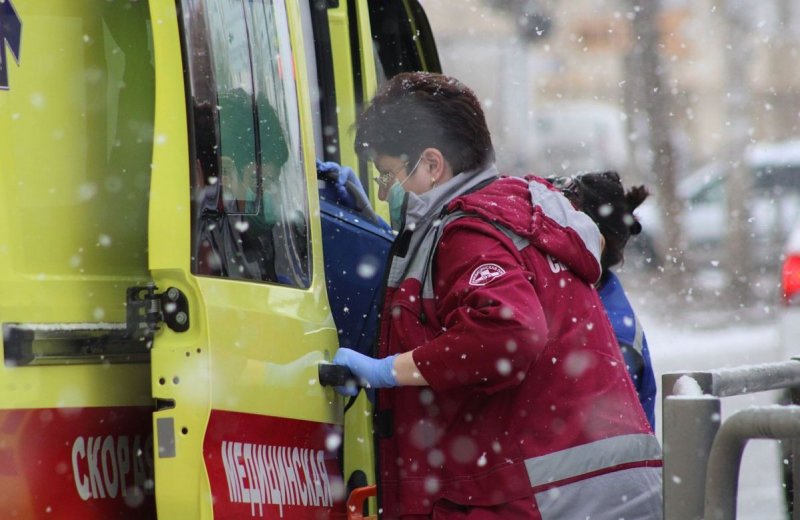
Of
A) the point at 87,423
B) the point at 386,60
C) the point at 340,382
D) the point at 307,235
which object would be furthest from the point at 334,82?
the point at 87,423

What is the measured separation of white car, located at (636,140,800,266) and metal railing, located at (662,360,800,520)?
51.3ft

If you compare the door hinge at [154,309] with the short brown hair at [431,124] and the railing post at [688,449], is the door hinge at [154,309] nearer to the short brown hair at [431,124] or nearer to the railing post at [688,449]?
the short brown hair at [431,124]

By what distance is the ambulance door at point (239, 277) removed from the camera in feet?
9.07

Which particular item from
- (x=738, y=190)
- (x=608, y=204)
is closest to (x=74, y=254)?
(x=608, y=204)

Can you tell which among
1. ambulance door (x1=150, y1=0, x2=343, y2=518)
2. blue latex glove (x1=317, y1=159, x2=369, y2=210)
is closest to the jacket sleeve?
ambulance door (x1=150, y1=0, x2=343, y2=518)

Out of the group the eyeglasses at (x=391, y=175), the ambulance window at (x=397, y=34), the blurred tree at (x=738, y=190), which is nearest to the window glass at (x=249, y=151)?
the eyeglasses at (x=391, y=175)

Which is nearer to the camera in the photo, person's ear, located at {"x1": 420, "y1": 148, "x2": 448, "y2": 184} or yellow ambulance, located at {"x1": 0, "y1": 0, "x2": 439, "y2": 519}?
yellow ambulance, located at {"x1": 0, "y1": 0, "x2": 439, "y2": 519}

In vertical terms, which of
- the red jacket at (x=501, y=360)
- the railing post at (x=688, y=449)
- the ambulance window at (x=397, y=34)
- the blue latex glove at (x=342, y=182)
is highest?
the ambulance window at (x=397, y=34)

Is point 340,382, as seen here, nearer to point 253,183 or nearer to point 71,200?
point 253,183

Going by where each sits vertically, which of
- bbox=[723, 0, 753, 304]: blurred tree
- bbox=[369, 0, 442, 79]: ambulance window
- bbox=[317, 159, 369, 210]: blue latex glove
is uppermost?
bbox=[723, 0, 753, 304]: blurred tree

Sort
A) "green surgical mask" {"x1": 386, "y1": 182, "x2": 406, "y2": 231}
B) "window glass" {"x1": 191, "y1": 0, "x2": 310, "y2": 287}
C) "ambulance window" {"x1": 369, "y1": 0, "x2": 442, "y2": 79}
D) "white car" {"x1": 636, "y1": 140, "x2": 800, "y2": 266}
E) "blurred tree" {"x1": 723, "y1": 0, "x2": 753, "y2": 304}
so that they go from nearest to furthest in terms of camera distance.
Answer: "window glass" {"x1": 191, "y1": 0, "x2": 310, "y2": 287} < "green surgical mask" {"x1": 386, "y1": 182, "x2": 406, "y2": 231} < "ambulance window" {"x1": 369, "y1": 0, "x2": 442, "y2": 79} < "blurred tree" {"x1": 723, "y1": 0, "x2": 753, "y2": 304} < "white car" {"x1": 636, "y1": 140, "x2": 800, "y2": 266}

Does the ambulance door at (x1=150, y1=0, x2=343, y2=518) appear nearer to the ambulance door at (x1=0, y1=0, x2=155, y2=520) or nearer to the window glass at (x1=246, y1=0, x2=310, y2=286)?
the window glass at (x1=246, y1=0, x2=310, y2=286)

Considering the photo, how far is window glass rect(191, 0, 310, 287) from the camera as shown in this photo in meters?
2.88

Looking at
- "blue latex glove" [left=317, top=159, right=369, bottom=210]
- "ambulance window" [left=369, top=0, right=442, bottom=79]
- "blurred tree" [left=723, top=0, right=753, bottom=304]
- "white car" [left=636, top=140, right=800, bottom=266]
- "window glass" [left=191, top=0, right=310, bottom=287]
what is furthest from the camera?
"white car" [left=636, top=140, right=800, bottom=266]
